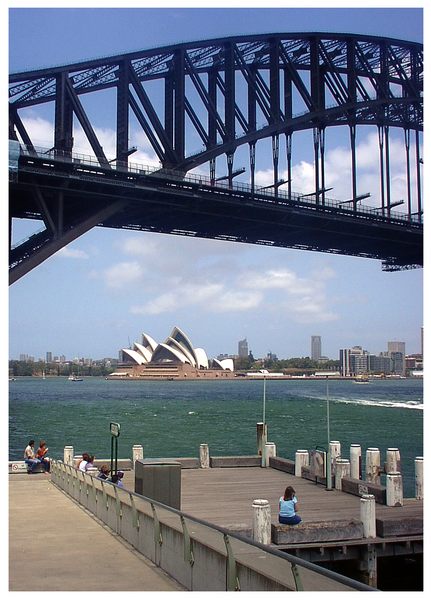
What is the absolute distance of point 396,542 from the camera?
521 inches

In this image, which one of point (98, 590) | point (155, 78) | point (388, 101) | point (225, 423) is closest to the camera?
point (98, 590)

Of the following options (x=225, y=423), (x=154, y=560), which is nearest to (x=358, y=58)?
(x=225, y=423)

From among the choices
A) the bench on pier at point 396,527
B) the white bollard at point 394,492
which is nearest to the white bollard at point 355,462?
the white bollard at point 394,492

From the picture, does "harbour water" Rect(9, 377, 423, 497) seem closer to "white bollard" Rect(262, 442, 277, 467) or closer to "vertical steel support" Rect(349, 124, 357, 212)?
"white bollard" Rect(262, 442, 277, 467)

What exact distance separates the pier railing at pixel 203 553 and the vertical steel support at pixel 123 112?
35.0m

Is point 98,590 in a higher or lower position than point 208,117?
lower

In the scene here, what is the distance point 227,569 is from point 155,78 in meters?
48.5

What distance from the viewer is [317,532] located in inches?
501

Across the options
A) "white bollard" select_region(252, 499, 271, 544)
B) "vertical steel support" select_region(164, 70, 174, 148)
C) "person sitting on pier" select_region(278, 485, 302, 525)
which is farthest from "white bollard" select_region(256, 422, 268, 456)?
"vertical steel support" select_region(164, 70, 174, 148)

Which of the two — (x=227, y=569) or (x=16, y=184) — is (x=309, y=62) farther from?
(x=227, y=569)

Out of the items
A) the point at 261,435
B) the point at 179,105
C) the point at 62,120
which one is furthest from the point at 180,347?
the point at 261,435

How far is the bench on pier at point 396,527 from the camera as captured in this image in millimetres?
13320

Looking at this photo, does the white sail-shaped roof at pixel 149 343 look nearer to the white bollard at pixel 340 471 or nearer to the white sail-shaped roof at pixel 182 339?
the white sail-shaped roof at pixel 182 339

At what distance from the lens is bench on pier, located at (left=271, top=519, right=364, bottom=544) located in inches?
489
